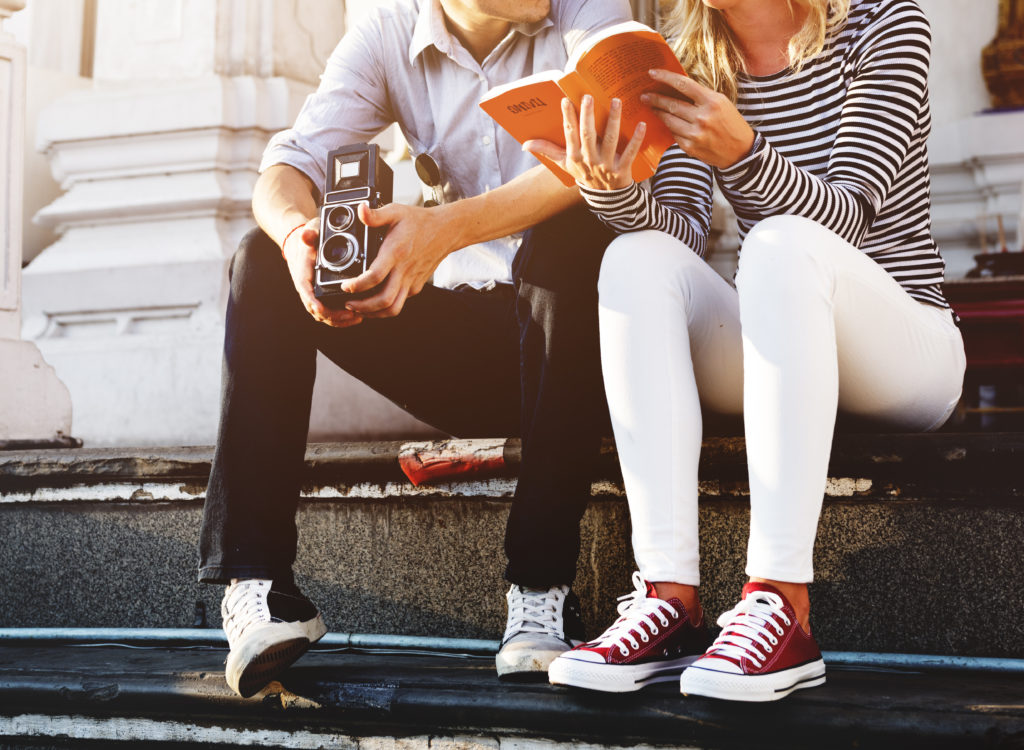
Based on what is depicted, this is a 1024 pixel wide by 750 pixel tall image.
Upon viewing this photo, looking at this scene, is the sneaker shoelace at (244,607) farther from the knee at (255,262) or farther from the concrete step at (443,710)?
the knee at (255,262)

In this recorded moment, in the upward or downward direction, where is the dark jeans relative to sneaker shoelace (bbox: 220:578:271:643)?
upward

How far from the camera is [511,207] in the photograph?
150 centimetres

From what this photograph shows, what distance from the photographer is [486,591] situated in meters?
1.64

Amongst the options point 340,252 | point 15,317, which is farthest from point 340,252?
point 15,317

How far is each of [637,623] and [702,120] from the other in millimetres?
616

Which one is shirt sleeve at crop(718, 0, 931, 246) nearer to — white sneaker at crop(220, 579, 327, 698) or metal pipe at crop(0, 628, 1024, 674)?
metal pipe at crop(0, 628, 1024, 674)

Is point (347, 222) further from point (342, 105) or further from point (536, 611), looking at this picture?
point (536, 611)

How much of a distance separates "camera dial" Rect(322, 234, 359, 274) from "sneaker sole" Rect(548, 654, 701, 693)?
59 cm

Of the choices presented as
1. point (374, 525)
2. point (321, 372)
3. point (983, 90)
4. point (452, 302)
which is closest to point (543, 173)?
point (452, 302)

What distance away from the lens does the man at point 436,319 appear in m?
1.36

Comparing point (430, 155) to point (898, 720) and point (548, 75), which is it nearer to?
point (548, 75)

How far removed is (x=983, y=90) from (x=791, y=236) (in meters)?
2.67

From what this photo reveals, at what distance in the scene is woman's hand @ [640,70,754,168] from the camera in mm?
1236

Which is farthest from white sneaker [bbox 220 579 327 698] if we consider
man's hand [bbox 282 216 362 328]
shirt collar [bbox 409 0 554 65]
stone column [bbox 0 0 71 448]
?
stone column [bbox 0 0 71 448]
